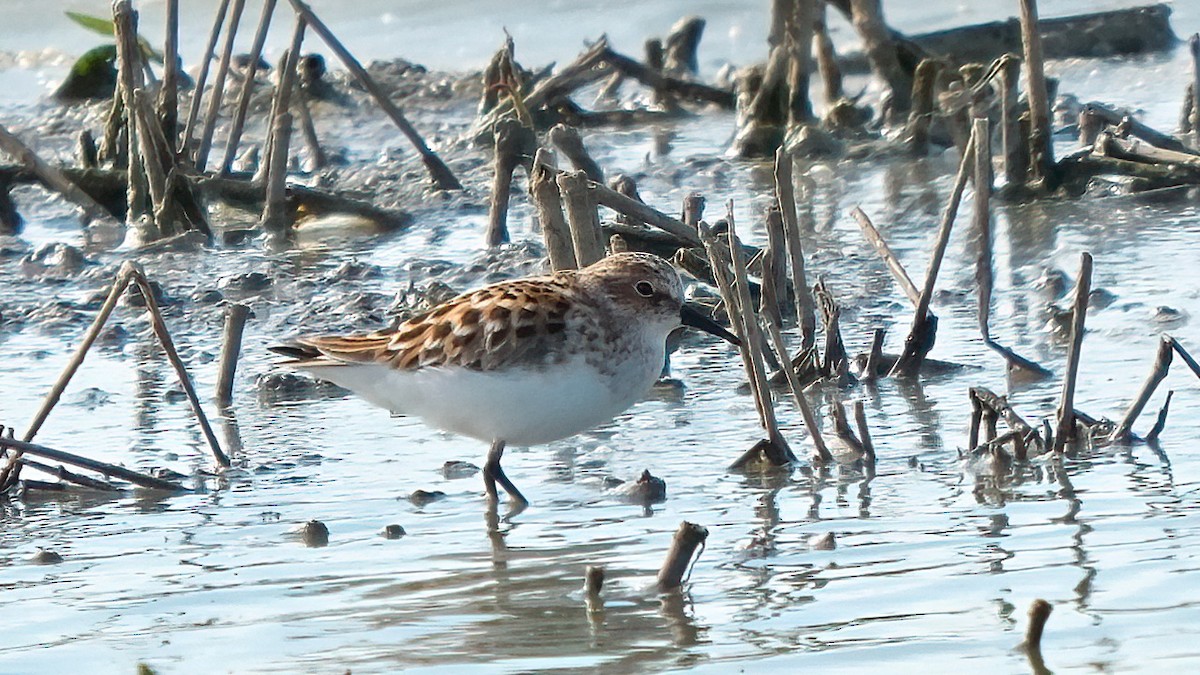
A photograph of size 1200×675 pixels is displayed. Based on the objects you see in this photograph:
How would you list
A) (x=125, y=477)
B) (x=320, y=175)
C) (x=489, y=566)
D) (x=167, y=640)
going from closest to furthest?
(x=167, y=640), (x=489, y=566), (x=125, y=477), (x=320, y=175)

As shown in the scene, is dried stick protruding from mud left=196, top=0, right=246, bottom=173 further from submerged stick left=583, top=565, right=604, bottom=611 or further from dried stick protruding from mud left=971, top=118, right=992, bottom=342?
submerged stick left=583, top=565, right=604, bottom=611

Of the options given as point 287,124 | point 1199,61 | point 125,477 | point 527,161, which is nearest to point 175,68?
point 287,124

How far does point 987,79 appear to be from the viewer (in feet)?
24.9

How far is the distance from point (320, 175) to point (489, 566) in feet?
21.5

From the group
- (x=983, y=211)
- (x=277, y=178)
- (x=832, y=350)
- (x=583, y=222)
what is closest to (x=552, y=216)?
(x=583, y=222)

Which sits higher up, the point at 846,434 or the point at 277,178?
the point at 277,178

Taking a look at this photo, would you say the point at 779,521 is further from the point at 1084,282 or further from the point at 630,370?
the point at 1084,282

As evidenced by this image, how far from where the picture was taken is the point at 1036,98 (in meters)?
8.26

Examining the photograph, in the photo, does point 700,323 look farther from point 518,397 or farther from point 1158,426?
point 1158,426

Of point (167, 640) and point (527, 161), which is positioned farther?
point (527, 161)

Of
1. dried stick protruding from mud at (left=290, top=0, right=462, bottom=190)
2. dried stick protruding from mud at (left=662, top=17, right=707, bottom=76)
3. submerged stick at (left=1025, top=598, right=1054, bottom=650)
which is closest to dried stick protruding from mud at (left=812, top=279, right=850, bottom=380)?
submerged stick at (left=1025, top=598, right=1054, bottom=650)

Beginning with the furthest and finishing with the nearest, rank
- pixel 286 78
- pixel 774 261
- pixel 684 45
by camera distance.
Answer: pixel 684 45
pixel 286 78
pixel 774 261

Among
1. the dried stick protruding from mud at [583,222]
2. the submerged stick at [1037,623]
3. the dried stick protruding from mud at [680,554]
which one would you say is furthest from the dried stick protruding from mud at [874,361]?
the submerged stick at [1037,623]

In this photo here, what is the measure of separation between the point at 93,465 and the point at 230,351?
1407 millimetres
